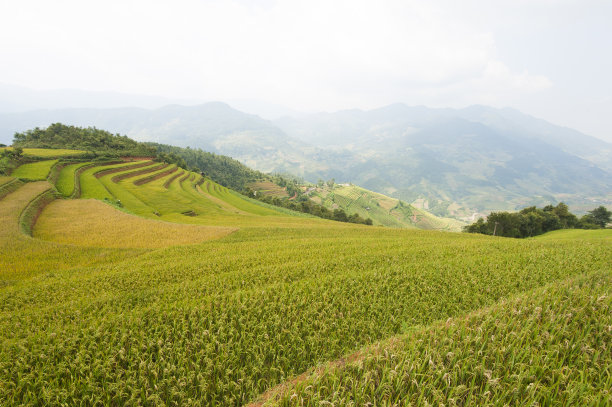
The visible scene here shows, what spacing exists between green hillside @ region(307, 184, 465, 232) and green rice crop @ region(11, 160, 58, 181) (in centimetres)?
11707

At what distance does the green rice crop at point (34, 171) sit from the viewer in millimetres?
36344

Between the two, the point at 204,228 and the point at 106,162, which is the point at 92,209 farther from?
the point at 106,162

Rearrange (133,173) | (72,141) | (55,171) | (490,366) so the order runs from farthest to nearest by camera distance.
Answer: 1. (72,141)
2. (133,173)
3. (55,171)
4. (490,366)

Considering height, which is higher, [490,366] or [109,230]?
[490,366]

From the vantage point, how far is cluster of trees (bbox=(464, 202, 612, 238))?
5128cm

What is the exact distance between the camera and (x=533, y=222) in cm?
5341

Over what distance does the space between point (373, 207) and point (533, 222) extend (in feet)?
388

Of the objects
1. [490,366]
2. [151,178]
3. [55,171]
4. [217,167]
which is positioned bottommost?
[490,366]

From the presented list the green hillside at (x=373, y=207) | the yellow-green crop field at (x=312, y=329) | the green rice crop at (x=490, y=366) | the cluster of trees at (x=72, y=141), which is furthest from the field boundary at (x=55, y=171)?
the green hillside at (x=373, y=207)

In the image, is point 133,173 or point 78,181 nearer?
point 78,181

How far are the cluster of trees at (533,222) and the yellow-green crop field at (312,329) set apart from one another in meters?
45.4

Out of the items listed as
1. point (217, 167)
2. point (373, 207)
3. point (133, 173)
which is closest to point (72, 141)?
point (133, 173)

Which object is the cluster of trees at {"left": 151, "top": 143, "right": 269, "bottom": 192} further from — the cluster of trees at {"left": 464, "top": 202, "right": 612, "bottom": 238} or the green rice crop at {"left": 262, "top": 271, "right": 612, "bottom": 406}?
the green rice crop at {"left": 262, "top": 271, "right": 612, "bottom": 406}

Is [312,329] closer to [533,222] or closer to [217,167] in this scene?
[533,222]
